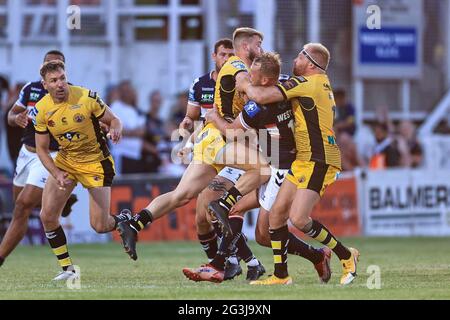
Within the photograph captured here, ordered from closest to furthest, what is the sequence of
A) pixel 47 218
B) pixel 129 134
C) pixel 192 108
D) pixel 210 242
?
1. pixel 47 218
2. pixel 210 242
3. pixel 192 108
4. pixel 129 134

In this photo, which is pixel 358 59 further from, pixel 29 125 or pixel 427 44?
pixel 29 125

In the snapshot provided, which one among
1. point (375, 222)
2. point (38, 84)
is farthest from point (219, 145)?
point (375, 222)

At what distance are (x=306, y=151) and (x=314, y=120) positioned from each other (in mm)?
311

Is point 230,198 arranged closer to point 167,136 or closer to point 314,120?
point 314,120

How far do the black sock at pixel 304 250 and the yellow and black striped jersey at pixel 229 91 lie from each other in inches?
56.7

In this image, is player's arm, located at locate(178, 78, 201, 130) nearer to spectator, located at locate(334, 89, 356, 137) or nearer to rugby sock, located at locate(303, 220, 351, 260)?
rugby sock, located at locate(303, 220, 351, 260)

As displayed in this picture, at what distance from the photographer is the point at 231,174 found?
13.3m

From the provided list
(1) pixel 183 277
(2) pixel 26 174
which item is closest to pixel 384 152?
(2) pixel 26 174

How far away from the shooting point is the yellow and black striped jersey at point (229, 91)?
12.7 m

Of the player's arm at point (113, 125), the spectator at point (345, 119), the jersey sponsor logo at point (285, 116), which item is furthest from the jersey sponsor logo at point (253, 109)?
the spectator at point (345, 119)

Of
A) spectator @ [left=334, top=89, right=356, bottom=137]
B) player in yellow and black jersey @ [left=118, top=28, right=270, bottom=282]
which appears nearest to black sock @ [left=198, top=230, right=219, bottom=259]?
player in yellow and black jersey @ [left=118, top=28, right=270, bottom=282]

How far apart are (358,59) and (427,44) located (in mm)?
2035

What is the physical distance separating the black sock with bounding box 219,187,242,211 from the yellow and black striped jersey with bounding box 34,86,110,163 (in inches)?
62.0

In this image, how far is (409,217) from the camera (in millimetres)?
23703
